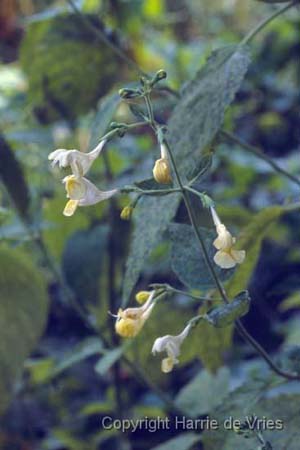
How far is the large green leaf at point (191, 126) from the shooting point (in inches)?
25.6

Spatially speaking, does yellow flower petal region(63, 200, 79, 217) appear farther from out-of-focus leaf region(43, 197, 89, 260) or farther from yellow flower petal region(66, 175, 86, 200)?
out-of-focus leaf region(43, 197, 89, 260)

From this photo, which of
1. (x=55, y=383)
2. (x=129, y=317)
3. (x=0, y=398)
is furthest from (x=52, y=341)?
(x=129, y=317)

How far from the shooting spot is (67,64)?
1023mm

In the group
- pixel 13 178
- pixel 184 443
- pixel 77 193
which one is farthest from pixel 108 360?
pixel 77 193

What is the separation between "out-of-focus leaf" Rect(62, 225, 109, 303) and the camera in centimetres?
101

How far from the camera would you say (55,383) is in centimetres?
104

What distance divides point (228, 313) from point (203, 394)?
37 cm

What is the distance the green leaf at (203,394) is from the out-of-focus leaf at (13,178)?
24 centimetres

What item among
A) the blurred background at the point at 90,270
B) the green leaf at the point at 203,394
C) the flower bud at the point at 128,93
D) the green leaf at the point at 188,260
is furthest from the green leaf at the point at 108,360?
the flower bud at the point at 128,93

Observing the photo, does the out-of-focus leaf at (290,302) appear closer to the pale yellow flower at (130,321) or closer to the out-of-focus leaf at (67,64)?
the out-of-focus leaf at (67,64)

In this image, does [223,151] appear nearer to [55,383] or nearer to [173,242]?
[55,383]

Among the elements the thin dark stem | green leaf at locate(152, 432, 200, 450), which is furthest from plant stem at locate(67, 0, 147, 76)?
green leaf at locate(152, 432, 200, 450)

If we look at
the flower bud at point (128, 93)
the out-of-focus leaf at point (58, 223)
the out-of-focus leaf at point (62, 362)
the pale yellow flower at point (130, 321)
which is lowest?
the out-of-focus leaf at point (62, 362)

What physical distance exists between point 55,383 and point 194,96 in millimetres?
448
